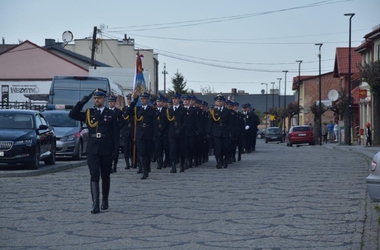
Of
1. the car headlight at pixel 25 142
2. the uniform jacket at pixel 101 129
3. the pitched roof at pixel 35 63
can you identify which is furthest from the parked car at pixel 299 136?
the uniform jacket at pixel 101 129

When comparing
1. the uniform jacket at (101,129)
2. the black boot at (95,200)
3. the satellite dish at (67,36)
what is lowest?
the black boot at (95,200)

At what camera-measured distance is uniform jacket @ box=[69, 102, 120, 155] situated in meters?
11.9

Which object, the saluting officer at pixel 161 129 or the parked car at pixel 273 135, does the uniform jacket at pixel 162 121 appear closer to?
the saluting officer at pixel 161 129

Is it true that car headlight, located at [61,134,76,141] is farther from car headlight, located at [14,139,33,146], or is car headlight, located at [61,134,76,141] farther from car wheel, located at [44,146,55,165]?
car headlight, located at [14,139,33,146]

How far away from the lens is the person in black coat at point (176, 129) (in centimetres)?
1997

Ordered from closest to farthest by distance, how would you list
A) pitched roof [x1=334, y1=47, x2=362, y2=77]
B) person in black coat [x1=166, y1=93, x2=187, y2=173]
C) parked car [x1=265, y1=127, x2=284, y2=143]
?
person in black coat [x1=166, y1=93, x2=187, y2=173] < pitched roof [x1=334, y1=47, x2=362, y2=77] < parked car [x1=265, y1=127, x2=284, y2=143]

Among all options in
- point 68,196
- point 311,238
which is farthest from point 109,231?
point 68,196

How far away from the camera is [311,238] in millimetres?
9180

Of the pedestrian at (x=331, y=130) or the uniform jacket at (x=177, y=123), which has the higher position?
the uniform jacket at (x=177, y=123)

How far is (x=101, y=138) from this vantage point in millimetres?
11914

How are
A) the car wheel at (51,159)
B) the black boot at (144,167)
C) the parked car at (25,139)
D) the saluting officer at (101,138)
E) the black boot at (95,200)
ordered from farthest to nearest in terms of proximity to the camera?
the car wheel at (51,159), the parked car at (25,139), the black boot at (144,167), the saluting officer at (101,138), the black boot at (95,200)

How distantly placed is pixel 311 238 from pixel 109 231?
8.10 ft

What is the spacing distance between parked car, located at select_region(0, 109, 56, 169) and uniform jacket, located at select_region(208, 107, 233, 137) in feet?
14.6

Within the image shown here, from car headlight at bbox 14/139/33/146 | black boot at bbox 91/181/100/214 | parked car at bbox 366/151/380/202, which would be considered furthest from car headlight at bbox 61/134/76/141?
parked car at bbox 366/151/380/202
